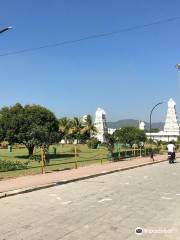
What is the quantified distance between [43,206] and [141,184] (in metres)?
6.79

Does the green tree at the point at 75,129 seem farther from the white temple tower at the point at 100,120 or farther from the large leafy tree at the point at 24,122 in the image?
the large leafy tree at the point at 24,122

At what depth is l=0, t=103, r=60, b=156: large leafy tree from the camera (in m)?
45.4

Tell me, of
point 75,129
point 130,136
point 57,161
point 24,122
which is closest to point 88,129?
point 75,129

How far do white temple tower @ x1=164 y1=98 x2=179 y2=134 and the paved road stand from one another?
11784 centimetres

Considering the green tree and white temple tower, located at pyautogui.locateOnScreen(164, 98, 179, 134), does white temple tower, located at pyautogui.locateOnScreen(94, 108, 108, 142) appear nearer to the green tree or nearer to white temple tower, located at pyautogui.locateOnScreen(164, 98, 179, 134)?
the green tree

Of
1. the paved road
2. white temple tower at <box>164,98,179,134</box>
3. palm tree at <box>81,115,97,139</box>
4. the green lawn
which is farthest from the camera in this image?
white temple tower at <box>164,98,179,134</box>

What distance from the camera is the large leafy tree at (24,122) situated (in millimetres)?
45438

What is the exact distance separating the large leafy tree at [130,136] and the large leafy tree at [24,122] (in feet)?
68.3

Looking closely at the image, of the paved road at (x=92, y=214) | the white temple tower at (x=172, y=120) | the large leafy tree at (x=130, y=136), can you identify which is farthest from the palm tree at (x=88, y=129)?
the paved road at (x=92, y=214)

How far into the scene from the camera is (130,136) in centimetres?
6738

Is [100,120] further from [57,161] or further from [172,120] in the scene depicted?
[57,161]

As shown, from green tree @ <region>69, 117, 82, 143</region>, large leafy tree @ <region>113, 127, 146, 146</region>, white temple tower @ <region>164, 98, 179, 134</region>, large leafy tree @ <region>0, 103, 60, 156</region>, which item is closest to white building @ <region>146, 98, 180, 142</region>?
white temple tower @ <region>164, 98, 179, 134</region>

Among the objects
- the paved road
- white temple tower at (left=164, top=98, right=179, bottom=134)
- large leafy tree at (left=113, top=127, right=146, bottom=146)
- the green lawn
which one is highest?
white temple tower at (left=164, top=98, right=179, bottom=134)

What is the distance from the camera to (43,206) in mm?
12656
